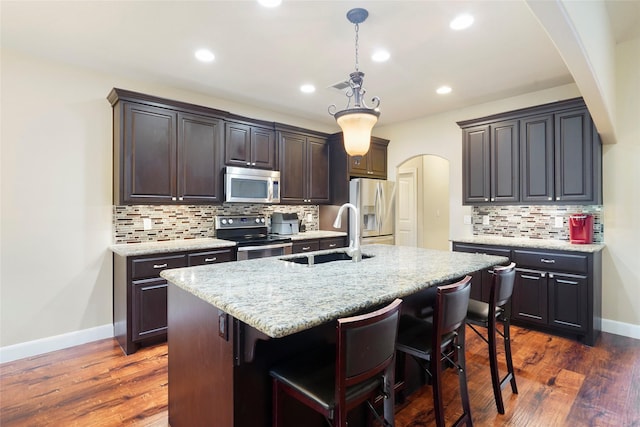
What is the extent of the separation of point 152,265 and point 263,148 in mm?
1977

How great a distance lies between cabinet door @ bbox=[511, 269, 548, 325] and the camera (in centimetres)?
328

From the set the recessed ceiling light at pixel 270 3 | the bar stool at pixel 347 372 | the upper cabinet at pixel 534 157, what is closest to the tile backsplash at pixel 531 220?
the upper cabinet at pixel 534 157

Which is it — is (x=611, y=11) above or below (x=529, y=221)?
above

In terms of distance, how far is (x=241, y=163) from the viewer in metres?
4.03

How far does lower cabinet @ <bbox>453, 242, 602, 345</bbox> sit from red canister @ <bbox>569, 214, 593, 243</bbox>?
8.9 inches

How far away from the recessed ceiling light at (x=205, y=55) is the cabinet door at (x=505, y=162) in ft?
10.5

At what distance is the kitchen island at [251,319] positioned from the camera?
1261 mm

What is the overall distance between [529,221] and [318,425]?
3.56 meters

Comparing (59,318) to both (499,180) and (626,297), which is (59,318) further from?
(626,297)

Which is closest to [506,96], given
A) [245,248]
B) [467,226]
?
[467,226]

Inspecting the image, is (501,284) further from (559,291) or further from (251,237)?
(251,237)

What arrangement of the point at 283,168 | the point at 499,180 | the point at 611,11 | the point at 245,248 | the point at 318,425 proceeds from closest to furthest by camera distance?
the point at 318,425
the point at 611,11
the point at 245,248
the point at 499,180
the point at 283,168

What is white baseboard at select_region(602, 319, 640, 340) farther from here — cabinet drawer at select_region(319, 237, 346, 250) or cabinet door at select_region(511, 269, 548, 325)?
cabinet drawer at select_region(319, 237, 346, 250)

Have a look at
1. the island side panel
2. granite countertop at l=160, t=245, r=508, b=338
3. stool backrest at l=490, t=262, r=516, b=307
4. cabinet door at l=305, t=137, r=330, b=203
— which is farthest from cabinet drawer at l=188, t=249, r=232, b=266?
stool backrest at l=490, t=262, r=516, b=307
